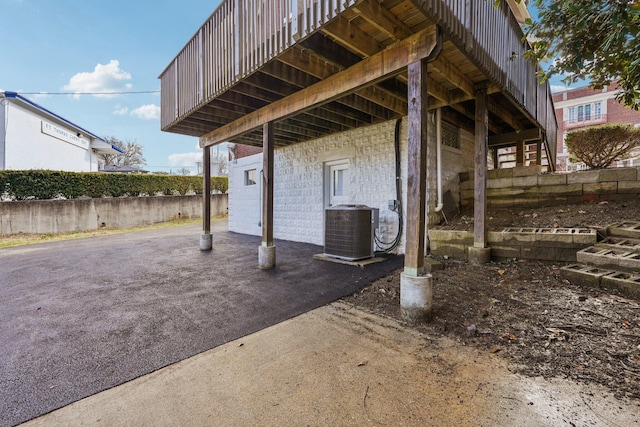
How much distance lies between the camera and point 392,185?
556 centimetres

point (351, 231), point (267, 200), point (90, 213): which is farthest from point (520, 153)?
point (90, 213)

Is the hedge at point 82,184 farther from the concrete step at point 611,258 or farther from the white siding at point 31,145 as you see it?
the concrete step at point 611,258

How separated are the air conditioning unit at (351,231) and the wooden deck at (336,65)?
1.84 metres

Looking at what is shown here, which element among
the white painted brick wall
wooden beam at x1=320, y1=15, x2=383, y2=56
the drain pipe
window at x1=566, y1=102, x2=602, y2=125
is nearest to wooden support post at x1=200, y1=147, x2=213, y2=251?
the white painted brick wall

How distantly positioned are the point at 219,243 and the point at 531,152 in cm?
930

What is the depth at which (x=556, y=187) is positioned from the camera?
4.82 metres

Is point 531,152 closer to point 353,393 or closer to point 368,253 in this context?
point 368,253

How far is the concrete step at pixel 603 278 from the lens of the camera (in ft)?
8.37

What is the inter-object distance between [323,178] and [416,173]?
4.49 metres

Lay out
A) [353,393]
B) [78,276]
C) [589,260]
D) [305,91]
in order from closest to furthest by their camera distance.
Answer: [353,393], [589,260], [305,91], [78,276]

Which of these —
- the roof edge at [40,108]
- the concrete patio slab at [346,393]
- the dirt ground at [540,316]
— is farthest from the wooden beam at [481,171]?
the roof edge at [40,108]

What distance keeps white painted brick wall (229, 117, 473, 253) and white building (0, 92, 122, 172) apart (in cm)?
922

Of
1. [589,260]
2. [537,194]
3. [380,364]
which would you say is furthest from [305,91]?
[537,194]

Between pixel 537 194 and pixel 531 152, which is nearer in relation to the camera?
pixel 537 194
